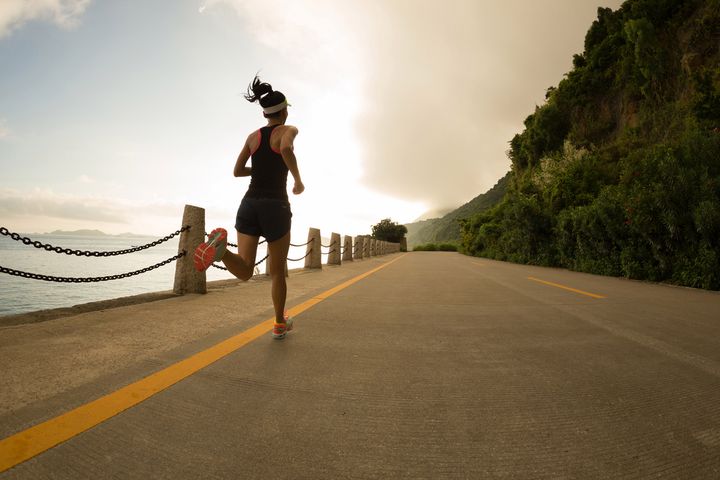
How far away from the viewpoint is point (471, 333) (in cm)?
363

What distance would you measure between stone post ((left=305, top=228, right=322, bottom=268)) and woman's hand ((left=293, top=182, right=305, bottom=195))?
30.4 ft

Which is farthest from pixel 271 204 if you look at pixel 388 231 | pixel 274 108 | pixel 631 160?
pixel 388 231

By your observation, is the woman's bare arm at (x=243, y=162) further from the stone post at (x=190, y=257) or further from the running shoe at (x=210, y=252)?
the stone post at (x=190, y=257)

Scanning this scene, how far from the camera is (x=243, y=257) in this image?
11.2 feet

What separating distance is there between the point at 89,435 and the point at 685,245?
12152mm

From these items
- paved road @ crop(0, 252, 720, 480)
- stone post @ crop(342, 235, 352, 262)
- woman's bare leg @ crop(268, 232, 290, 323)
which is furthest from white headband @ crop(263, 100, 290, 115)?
stone post @ crop(342, 235, 352, 262)

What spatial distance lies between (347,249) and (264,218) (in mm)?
16244

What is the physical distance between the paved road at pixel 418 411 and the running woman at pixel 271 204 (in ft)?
1.99

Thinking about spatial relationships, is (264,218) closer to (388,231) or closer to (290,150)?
(290,150)

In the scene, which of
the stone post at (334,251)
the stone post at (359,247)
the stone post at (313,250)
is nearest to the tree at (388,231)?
the stone post at (359,247)

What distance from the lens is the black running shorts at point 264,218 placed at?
329 centimetres

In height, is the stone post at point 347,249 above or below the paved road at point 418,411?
above

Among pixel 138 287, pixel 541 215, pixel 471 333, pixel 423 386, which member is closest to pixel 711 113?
pixel 541 215

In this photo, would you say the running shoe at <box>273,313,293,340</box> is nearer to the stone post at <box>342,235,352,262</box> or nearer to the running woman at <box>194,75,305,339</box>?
the running woman at <box>194,75,305,339</box>
